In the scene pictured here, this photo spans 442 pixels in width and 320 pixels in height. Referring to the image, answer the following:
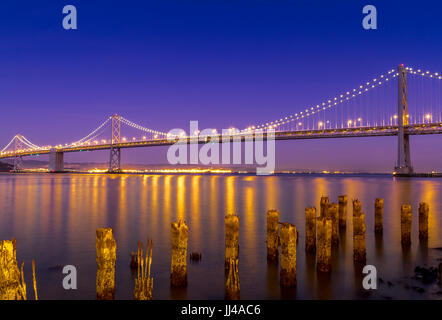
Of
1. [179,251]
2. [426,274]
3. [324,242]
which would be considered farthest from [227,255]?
[426,274]

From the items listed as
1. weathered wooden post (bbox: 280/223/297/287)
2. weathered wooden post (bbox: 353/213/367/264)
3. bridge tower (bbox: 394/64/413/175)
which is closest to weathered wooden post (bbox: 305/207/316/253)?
weathered wooden post (bbox: 353/213/367/264)

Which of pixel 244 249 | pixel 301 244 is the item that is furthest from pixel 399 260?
Result: pixel 244 249

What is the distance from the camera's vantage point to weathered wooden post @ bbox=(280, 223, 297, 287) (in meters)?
4.99

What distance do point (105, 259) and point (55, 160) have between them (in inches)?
3125

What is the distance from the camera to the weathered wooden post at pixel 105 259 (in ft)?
14.1

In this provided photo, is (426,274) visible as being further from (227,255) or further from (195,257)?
(195,257)

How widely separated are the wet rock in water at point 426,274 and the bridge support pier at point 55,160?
76391mm

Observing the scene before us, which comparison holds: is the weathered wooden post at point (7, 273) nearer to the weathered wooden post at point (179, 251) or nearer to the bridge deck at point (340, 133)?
the weathered wooden post at point (179, 251)

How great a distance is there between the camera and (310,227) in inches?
280

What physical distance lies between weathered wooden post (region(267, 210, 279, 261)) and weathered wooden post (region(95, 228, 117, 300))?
299 centimetres

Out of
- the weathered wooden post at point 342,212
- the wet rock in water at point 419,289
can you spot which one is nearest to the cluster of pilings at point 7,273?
the wet rock in water at point 419,289

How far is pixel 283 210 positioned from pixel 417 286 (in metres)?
10.2

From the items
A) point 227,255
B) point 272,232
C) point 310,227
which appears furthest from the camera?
point 310,227

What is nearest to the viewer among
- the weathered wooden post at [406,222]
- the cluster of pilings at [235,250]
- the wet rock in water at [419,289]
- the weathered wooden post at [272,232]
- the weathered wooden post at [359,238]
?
the cluster of pilings at [235,250]
